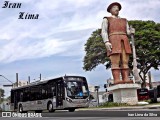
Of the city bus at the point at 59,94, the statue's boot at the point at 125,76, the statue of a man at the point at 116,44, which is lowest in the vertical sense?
the city bus at the point at 59,94

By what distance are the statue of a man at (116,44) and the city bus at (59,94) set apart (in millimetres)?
8203

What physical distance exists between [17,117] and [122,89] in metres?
18.7

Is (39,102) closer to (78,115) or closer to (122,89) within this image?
(122,89)

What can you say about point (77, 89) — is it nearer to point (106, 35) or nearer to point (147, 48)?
point (106, 35)

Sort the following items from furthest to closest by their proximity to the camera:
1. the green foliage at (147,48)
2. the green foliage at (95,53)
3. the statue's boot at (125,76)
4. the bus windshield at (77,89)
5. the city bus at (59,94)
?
1. the green foliage at (95,53)
2. the green foliage at (147,48)
3. the statue's boot at (125,76)
4. the bus windshield at (77,89)
5. the city bus at (59,94)

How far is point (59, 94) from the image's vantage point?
28.4 metres

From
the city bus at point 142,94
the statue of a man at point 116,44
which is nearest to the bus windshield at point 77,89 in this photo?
the statue of a man at point 116,44

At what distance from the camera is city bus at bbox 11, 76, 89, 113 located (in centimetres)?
2786

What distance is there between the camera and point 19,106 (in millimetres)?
35531

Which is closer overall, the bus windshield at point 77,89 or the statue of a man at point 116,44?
the bus windshield at point 77,89

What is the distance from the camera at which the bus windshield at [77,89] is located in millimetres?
27984

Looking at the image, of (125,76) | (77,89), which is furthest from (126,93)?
(77,89)

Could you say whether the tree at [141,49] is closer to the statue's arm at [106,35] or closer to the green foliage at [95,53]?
the green foliage at [95,53]

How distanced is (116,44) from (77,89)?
9961 millimetres
